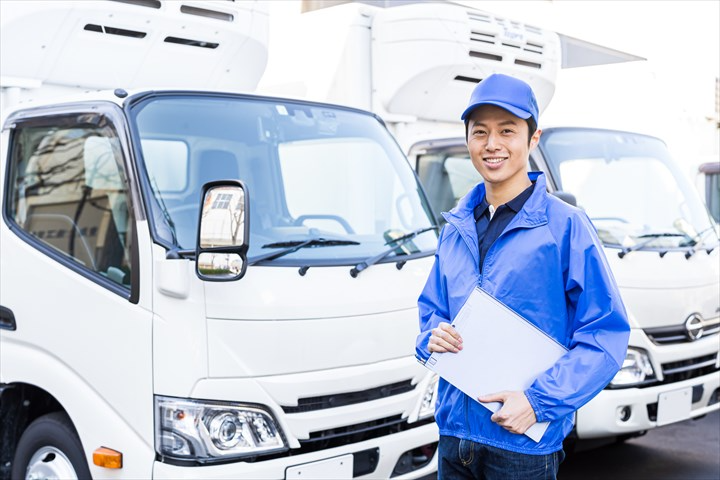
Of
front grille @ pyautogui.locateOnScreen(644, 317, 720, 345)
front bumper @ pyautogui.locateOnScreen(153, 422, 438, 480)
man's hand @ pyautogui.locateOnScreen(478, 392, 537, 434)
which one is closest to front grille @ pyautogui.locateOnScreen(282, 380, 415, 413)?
front bumper @ pyautogui.locateOnScreen(153, 422, 438, 480)

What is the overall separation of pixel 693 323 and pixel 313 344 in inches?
112

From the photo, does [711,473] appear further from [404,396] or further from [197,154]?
[197,154]

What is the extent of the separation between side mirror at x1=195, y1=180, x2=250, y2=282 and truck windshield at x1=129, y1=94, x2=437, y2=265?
0.26 metres

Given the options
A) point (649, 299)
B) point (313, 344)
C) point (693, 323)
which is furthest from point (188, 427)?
point (693, 323)

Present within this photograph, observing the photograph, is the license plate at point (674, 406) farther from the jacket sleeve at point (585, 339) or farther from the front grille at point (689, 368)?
the jacket sleeve at point (585, 339)

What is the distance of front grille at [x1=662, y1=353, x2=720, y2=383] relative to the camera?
543 centimetres

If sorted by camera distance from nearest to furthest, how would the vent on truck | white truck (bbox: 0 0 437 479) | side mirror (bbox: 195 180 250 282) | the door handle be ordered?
side mirror (bbox: 195 180 250 282) < white truck (bbox: 0 0 437 479) < the door handle < the vent on truck

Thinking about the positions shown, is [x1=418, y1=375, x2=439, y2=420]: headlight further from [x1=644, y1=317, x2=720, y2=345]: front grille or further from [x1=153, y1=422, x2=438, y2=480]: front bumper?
[x1=644, y1=317, x2=720, y2=345]: front grille

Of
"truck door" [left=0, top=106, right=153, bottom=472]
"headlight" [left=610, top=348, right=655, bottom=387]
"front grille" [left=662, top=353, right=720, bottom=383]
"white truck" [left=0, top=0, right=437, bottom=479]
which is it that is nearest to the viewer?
"white truck" [left=0, top=0, right=437, bottom=479]

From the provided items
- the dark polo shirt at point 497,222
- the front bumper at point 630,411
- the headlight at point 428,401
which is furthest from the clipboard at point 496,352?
the front bumper at point 630,411

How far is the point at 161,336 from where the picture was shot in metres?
3.55

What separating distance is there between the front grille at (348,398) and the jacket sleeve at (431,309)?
3.43 ft

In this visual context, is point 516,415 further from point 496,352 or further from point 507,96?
point 507,96

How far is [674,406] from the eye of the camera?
17.6ft
